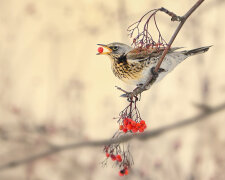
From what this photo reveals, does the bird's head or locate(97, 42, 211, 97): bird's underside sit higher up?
the bird's head

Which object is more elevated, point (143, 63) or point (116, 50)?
point (116, 50)

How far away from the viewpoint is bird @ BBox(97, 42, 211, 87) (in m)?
1.85

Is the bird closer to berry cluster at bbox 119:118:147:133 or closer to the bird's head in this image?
the bird's head

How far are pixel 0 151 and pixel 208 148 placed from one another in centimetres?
239

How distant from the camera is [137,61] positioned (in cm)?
190

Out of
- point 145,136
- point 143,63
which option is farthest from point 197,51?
point 145,136

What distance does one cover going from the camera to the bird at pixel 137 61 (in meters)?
1.85

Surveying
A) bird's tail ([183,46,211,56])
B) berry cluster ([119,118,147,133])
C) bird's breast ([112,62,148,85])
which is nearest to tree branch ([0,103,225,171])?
bird's breast ([112,62,148,85])

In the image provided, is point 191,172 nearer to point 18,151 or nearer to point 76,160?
point 76,160

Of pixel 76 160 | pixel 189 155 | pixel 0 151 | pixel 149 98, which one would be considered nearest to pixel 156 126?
pixel 149 98

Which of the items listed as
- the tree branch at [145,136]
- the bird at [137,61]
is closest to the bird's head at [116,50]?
the bird at [137,61]

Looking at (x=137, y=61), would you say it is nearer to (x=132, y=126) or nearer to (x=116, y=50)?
(x=116, y=50)

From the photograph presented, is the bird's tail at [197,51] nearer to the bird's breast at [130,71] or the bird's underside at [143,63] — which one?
the bird's underside at [143,63]

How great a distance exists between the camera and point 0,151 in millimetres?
3855
